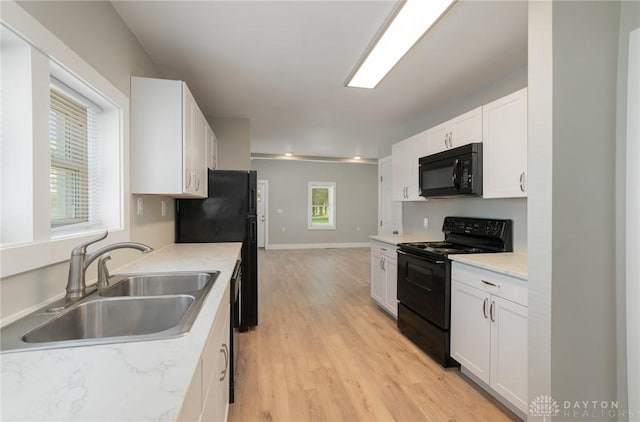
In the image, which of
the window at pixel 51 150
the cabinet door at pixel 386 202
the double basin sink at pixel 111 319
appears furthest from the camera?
the cabinet door at pixel 386 202

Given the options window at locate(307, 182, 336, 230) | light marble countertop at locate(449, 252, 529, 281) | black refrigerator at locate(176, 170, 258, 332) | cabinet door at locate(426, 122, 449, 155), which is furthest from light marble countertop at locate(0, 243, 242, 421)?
window at locate(307, 182, 336, 230)

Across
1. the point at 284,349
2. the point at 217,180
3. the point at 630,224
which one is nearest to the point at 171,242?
the point at 217,180

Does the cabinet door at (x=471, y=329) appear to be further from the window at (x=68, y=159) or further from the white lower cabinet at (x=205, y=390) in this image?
the window at (x=68, y=159)

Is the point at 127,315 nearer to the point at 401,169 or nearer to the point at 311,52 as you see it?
the point at 311,52

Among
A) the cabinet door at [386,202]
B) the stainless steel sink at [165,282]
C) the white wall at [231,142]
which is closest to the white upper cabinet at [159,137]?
the stainless steel sink at [165,282]

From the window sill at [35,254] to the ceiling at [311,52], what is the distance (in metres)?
1.45

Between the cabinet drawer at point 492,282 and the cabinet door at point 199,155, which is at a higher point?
the cabinet door at point 199,155

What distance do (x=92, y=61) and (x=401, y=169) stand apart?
2.98 metres

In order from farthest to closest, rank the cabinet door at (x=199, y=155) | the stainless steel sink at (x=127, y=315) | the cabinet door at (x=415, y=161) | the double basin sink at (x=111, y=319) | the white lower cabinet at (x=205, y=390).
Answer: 1. the cabinet door at (x=415, y=161)
2. the cabinet door at (x=199, y=155)
3. the stainless steel sink at (x=127, y=315)
4. the double basin sink at (x=111, y=319)
5. the white lower cabinet at (x=205, y=390)

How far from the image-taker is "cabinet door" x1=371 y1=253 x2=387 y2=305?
3377 millimetres

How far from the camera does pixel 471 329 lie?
2.04 m

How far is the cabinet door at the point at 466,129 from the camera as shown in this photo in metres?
2.42

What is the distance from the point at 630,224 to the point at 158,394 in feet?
5.91

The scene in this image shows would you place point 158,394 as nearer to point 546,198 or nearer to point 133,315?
point 133,315
